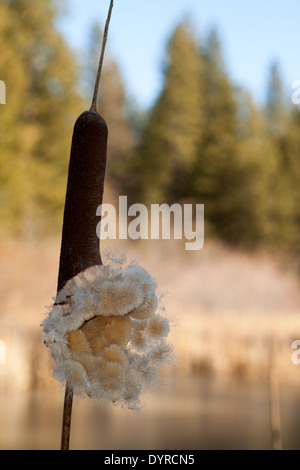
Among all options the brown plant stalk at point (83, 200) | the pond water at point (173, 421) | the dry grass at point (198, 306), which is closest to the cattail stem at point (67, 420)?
the brown plant stalk at point (83, 200)

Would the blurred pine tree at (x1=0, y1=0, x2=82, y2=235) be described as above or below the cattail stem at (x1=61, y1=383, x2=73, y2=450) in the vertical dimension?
above

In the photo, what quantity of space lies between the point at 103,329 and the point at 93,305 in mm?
53

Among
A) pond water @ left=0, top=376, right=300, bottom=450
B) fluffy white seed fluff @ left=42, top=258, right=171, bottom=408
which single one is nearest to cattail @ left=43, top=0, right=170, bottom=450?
fluffy white seed fluff @ left=42, top=258, right=171, bottom=408

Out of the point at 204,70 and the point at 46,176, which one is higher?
the point at 204,70

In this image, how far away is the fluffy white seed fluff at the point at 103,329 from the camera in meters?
1.08

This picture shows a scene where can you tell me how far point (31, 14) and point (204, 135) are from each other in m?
9.35

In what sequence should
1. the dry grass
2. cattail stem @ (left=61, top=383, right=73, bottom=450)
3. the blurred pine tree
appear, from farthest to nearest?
the blurred pine tree
the dry grass
cattail stem @ (left=61, top=383, right=73, bottom=450)

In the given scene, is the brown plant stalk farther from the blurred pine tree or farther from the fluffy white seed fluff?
the blurred pine tree

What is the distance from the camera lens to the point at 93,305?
1.08 metres

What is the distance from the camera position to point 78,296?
1.07m

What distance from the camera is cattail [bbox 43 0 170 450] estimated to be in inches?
41.6

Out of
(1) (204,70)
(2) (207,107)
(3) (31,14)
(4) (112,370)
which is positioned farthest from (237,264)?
(4) (112,370)

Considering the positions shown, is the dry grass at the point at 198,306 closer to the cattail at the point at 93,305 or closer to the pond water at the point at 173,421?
the cattail at the point at 93,305

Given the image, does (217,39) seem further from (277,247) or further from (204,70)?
(277,247)
